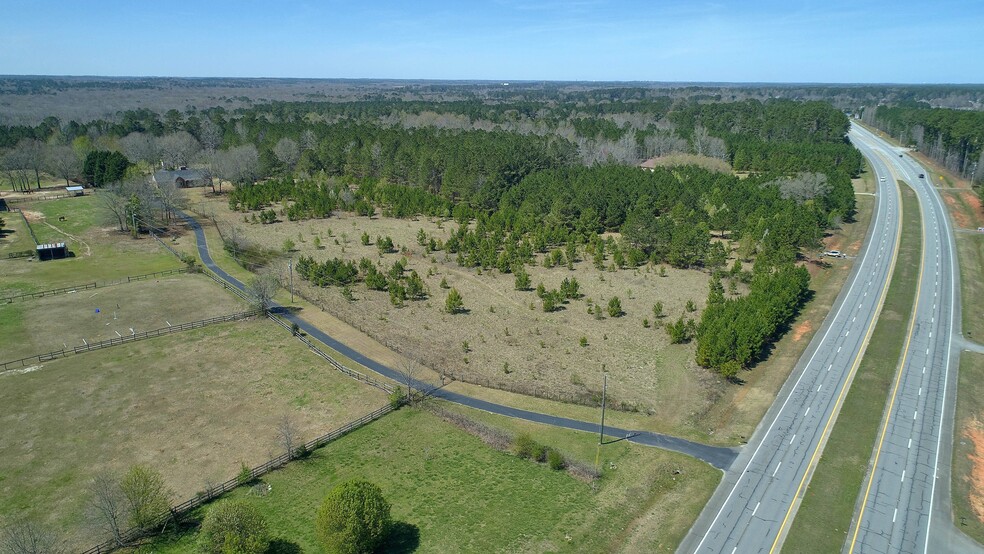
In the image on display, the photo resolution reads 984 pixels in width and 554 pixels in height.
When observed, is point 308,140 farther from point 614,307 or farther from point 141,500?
point 141,500

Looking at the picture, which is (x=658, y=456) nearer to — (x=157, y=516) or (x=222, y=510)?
(x=222, y=510)

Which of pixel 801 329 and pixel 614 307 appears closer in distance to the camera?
pixel 801 329

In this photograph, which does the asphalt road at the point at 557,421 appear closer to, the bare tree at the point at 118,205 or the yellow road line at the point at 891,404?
the yellow road line at the point at 891,404

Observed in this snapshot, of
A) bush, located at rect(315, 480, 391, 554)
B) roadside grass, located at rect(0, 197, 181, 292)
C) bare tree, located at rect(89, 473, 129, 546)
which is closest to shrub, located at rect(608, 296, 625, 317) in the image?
bush, located at rect(315, 480, 391, 554)

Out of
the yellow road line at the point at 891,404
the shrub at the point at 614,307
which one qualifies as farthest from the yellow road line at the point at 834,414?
the shrub at the point at 614,307

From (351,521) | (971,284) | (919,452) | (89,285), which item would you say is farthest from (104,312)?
(971,284)

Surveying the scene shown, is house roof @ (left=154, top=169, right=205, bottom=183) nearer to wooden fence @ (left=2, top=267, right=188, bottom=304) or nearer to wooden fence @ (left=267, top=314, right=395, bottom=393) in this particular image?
wooden fence @ (left=2, top=267, right=188, bottom=304)

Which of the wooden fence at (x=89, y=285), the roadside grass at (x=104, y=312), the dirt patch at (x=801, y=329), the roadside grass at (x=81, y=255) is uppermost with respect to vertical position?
the roadside grass at (x=81, y=255)
